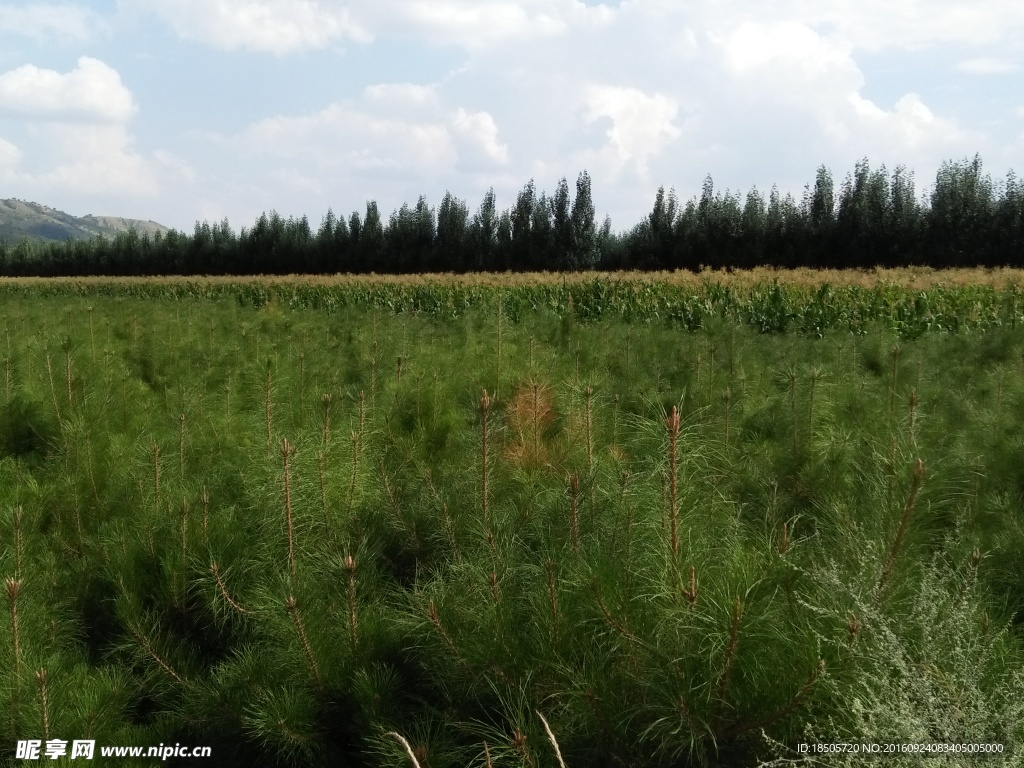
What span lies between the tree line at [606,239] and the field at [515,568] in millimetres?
43917

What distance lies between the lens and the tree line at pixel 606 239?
47.7m

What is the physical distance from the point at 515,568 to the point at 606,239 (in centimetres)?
6615

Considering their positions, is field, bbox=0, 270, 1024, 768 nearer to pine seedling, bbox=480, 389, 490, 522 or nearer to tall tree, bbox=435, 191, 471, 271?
pine seedling, bbox=480, 389, 490, 522

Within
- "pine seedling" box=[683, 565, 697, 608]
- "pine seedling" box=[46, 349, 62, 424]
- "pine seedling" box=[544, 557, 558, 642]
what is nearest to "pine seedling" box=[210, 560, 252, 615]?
"pine seedling" box=[544, 557, 558, 642]

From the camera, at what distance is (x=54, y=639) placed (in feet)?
8.59

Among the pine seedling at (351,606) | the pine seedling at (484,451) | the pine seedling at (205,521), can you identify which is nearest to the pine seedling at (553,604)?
the pine seedling at (351,606)

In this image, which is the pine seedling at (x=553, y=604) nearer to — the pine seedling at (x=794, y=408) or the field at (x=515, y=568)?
the field at (x=515, y=568)

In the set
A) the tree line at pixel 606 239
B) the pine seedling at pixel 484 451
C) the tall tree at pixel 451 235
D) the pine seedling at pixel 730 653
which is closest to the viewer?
the pine seedling at pixel 730 653

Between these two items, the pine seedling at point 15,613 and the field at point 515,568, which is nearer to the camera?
the field at point 515,568

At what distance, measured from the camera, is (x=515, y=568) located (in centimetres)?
225

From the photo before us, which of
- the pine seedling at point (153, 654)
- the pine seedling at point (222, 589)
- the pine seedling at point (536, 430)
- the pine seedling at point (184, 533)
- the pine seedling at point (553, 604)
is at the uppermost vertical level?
the pine seedling at point (536, 430)

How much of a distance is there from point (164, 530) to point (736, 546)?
235cm

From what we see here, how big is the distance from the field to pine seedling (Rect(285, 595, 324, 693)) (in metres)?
0.01

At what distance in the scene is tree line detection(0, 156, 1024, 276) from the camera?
47.7 meters
